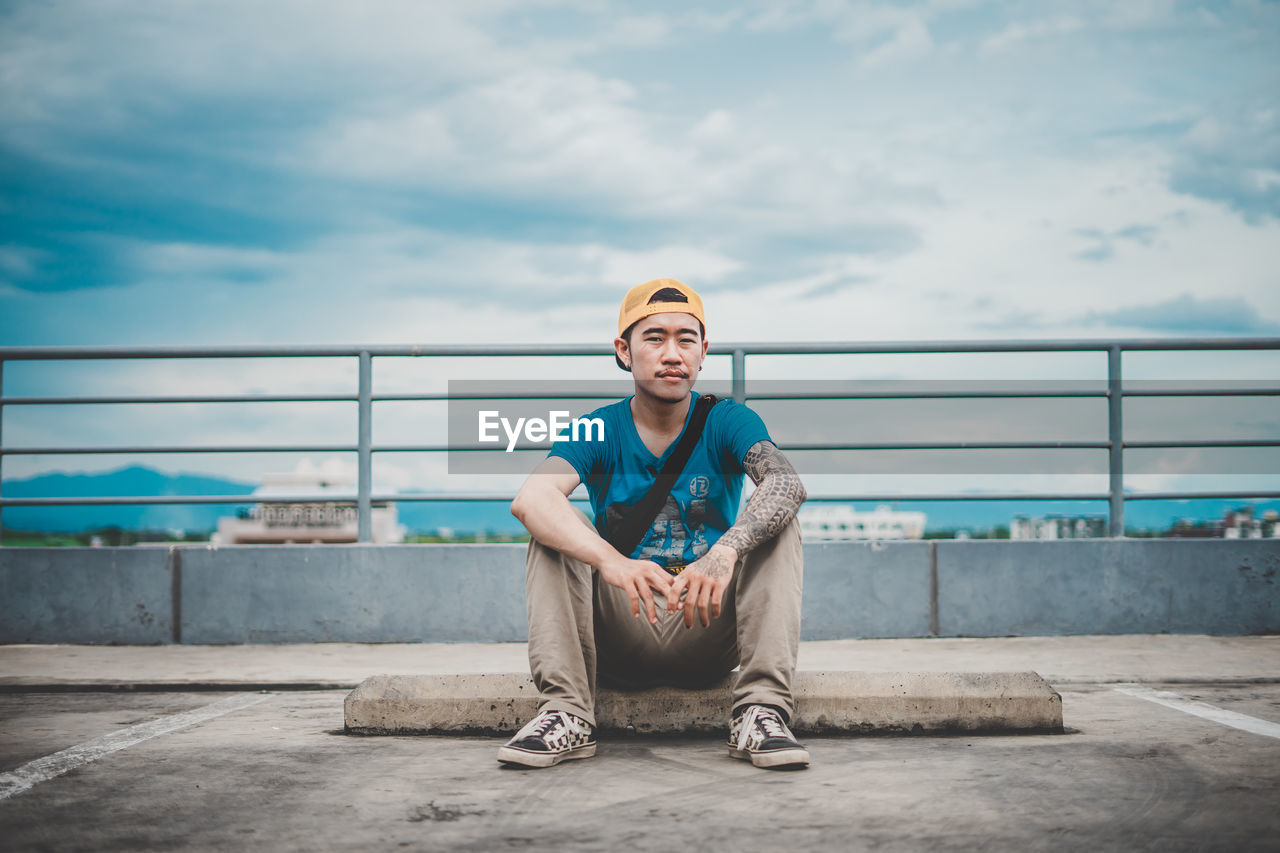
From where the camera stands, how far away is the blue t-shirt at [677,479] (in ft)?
11.3

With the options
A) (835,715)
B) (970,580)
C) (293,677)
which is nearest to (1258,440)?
(970,580)

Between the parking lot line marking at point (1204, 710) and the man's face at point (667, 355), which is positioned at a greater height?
the man's face at point (667, 355)

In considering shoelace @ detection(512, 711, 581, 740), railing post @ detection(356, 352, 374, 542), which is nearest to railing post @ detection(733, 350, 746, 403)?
railing post @ detection(356, 352, 374, 542)

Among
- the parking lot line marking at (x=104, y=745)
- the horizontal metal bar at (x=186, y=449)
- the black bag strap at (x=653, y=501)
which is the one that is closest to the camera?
the parking lot line marking at (x=104, y=745)

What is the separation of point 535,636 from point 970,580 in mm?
3841

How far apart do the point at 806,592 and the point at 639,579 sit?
3.43m

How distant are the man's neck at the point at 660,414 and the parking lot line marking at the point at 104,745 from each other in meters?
2.06

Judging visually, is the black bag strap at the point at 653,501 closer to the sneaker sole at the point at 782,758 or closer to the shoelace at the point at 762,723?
the shoelace at the point at 762,723

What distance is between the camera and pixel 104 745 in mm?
3537

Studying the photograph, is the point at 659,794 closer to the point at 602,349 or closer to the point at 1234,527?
the point at 602,349

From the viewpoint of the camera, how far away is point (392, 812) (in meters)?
2.68

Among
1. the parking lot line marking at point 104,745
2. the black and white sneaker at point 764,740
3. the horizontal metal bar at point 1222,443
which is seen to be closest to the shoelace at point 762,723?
the black and white sneaker at point 764,740

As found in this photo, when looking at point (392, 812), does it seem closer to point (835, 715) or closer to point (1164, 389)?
point (835, 715)

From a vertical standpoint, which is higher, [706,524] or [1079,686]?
[706,524]
